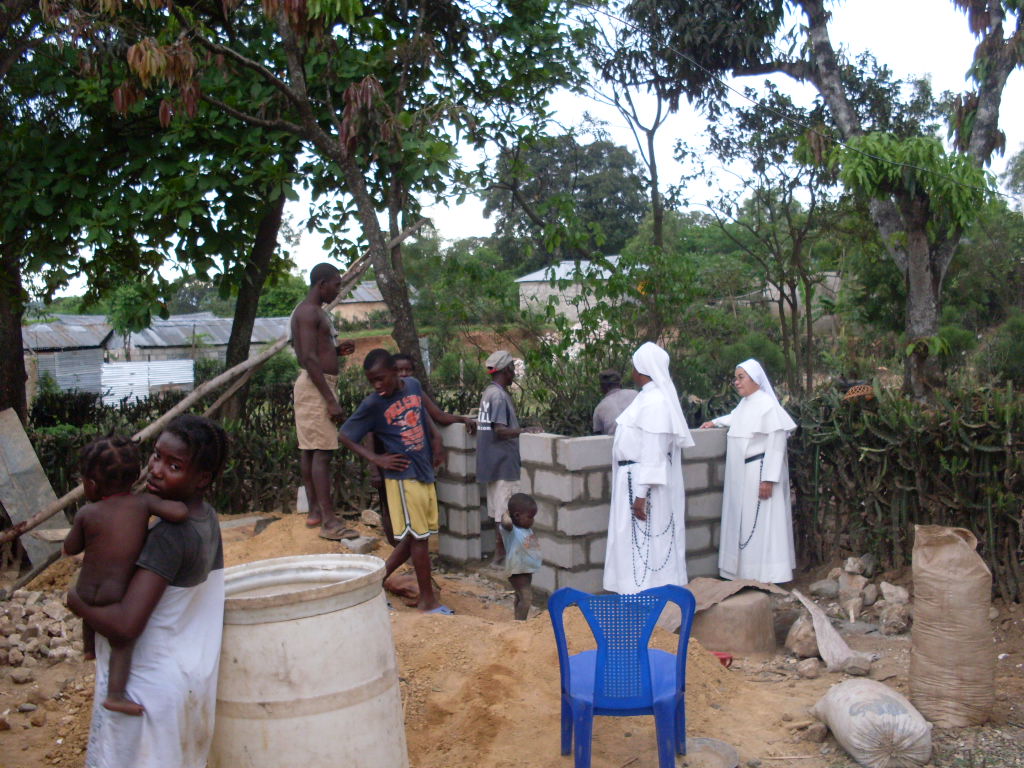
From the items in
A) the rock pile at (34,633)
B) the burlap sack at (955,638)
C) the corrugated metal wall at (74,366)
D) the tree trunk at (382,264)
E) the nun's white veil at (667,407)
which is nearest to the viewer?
the burlap sack at (955,638)

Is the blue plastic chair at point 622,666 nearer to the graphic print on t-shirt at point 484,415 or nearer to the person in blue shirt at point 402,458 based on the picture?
the person in blue shirt at point 402,458

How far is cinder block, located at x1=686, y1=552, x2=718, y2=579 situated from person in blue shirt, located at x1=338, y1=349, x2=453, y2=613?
6.41ft

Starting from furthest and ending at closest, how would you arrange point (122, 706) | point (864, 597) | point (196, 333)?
1. point (196, 333)
2. point (864, 597)
3. point (122, 706)

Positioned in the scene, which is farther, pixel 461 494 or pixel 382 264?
pixel 382 264

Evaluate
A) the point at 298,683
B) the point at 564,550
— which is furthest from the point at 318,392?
the point at 298,683

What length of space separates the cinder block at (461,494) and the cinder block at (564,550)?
105cm

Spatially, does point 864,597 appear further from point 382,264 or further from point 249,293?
point 249,293

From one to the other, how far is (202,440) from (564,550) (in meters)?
3.82

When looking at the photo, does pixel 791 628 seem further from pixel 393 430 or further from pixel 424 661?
pixel 393 430

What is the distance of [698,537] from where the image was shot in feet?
22.4

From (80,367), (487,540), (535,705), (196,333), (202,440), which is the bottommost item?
(535,705)

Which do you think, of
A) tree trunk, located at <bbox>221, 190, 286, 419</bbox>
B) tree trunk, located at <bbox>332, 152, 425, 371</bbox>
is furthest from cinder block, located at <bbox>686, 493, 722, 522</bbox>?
tree trunk, located at <bbox>221, 190, 286, 419</bbox>

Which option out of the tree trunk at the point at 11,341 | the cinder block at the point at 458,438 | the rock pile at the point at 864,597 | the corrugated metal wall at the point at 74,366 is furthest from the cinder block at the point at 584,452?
the corrugated metal wall at the point at 74,366

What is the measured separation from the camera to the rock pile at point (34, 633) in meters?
4.89
